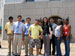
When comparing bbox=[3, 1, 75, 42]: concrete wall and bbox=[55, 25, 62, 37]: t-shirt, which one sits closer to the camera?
Answer: bbox=[55, 25, 62, 37]: t-shirt

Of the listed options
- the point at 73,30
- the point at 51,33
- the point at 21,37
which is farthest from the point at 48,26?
the point at 73,30

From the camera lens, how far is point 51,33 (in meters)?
10.1

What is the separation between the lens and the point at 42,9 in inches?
770

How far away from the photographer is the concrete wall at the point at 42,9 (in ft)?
62.8

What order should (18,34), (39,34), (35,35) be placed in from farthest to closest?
(39,34), (18,34), (35,35)

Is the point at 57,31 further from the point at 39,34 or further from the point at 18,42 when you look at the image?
the point at 18,42

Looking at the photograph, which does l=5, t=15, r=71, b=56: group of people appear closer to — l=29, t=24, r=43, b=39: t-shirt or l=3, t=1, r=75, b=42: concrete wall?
l=29, t=24, r=43, b=39: t-shirt

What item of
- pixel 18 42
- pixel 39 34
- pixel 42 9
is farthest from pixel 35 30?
pixel 42 9

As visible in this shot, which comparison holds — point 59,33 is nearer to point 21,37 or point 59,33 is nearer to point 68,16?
point 21,37

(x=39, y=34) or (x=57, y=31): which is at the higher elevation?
(x=57, y=31)

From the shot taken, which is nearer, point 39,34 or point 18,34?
point 18,34

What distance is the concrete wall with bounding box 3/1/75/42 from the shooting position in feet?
62.8

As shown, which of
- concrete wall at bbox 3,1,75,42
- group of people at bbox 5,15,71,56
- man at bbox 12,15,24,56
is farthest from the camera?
concrete wall at bbox 3,1,75,42

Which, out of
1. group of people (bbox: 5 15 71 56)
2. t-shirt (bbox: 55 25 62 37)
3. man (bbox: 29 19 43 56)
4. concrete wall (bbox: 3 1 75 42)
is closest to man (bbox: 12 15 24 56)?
group of people (bbox: 5 15 71 56)
